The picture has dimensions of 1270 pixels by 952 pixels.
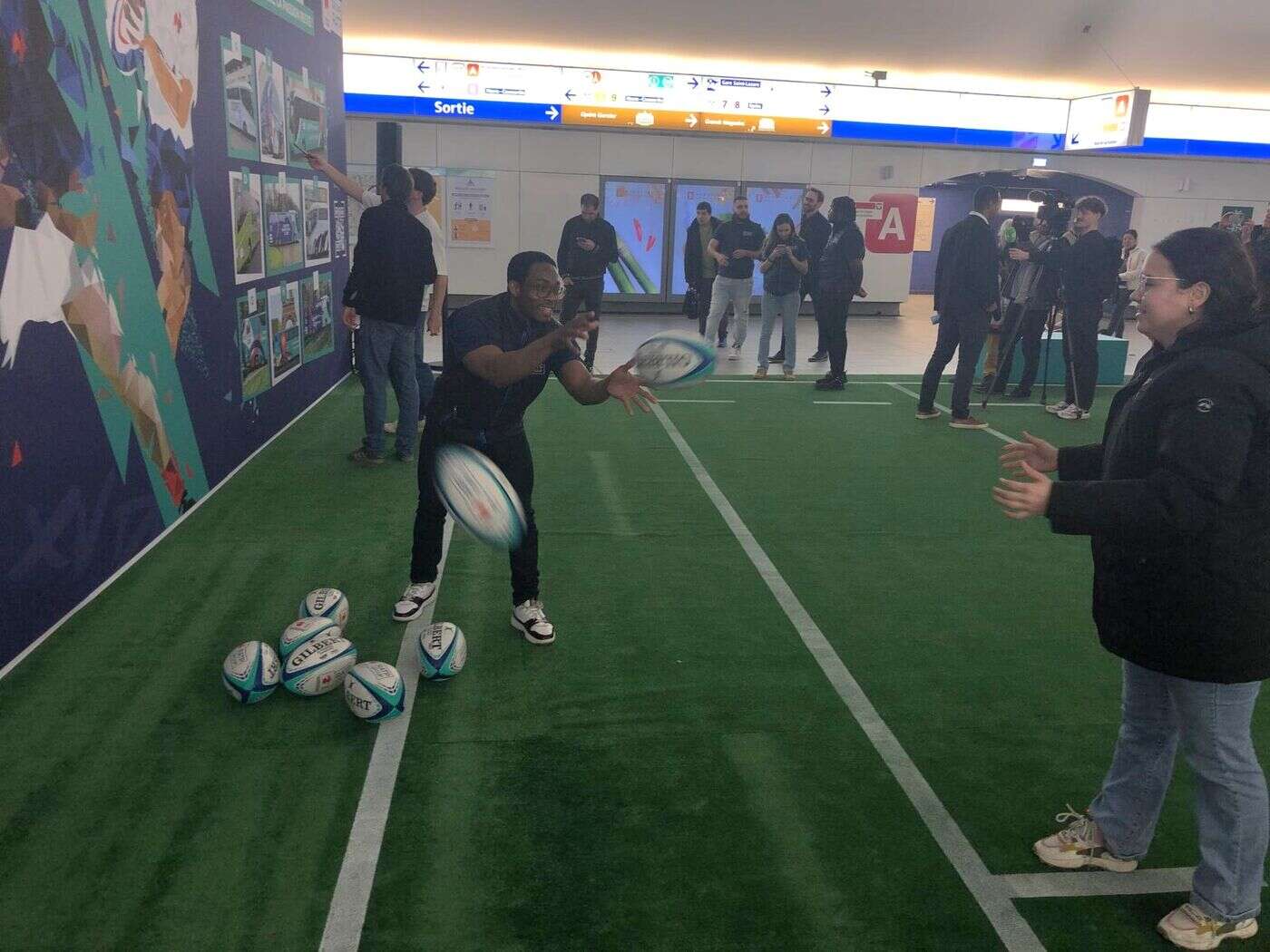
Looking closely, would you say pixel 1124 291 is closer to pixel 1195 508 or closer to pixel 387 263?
pixel 387 263

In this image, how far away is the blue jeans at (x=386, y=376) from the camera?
752cm

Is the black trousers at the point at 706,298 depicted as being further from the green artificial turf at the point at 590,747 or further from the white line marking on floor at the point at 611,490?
the green artificial turf at the point at 590,747

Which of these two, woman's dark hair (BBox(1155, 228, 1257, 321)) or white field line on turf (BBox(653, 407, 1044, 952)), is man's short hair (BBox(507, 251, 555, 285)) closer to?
white field line on turf (BBox(653, 407, 1044, 952))

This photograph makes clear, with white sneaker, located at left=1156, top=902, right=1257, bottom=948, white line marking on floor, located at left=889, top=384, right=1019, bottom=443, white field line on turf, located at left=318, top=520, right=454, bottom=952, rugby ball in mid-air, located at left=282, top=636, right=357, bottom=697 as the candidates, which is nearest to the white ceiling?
white line marking on floor, located at left=889, top=384, right=1019, bottom=443

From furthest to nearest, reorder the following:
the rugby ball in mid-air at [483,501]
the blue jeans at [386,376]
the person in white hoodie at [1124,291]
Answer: the person in white hoodie at [1124,291] → the blue jeans at [386,376] → the rugby ball in mid-air at [483,501]

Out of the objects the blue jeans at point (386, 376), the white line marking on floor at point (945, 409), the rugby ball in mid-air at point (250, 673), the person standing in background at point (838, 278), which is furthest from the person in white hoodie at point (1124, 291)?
the rugby ball in mid-air at point (250, 673)

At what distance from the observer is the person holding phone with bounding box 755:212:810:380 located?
1202cm

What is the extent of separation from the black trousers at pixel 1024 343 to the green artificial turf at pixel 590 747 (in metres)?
5.38

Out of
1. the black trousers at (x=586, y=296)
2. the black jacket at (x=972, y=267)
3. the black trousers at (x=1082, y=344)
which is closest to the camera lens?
the black jacket at (x=972, y=267)

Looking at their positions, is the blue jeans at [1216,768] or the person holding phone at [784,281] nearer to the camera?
the blue jeans at [1216,768]

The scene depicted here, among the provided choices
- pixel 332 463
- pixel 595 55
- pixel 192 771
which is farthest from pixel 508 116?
pixel 192 771

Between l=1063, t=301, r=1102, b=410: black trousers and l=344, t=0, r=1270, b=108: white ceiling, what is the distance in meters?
4.67

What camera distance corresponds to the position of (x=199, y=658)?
14.9ft

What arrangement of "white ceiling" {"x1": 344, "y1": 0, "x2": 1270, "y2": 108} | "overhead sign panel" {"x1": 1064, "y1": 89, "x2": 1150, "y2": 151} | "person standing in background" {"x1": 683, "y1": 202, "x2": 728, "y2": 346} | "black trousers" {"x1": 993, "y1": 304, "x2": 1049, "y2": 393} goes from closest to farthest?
"black trousers" {"x1": 993, "y1": 304, "x2": 1049, "y2": 393} → "white ceiling" {"x1": 344, "y1": 0, "x2": 1270, "y2": 108} → "person standing in background" {"x1": 683, "y1": 202, "x2": 728, "y2": 346} → "overhead sign panel" {"x1": 1064, "y1": 89, "x2": 1150, "y2": 151}
